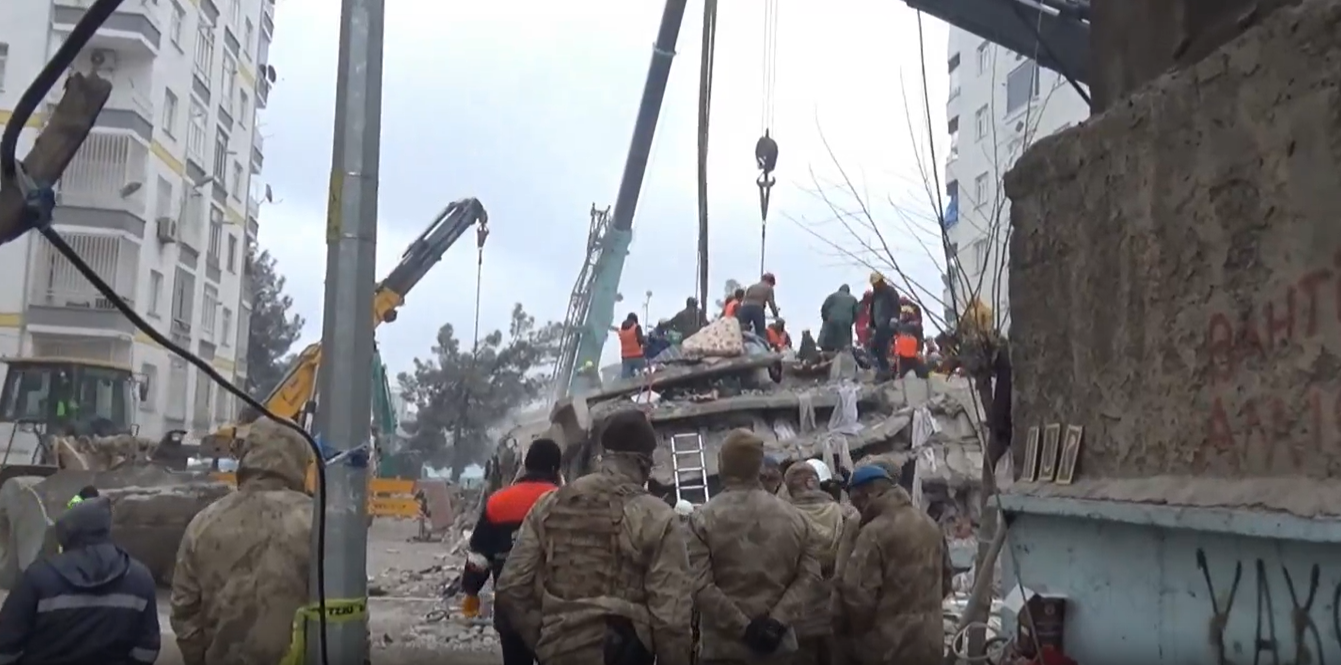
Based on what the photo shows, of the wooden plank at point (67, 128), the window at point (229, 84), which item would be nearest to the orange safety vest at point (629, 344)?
the wooden plank at point (67, 128)

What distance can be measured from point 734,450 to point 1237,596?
2.30m

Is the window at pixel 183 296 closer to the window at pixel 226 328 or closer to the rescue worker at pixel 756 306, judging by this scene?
the window at pixel 226 328

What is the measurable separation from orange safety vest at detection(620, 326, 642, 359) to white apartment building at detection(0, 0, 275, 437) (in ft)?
43.6

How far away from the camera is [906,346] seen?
1609 cm

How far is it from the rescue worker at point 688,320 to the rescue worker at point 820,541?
42.6ft

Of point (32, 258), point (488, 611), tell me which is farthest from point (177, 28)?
point (488, 611)

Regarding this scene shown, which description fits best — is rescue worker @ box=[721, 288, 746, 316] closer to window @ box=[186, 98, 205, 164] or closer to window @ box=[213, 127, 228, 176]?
window @ box=[186, 98, 205, 164]

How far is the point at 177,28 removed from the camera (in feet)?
117

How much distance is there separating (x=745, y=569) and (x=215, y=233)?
38.2 metres

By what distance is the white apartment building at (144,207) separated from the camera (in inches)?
1264

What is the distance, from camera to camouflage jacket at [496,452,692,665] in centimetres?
522

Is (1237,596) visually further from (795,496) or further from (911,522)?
(795,496)

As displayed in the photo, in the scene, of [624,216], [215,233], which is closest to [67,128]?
[624,216]

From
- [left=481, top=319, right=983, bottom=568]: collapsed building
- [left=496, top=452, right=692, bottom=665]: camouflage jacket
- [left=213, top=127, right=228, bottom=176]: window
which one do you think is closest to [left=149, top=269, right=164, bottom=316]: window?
[left=213, top=127, right=228, bottom=176]: window
